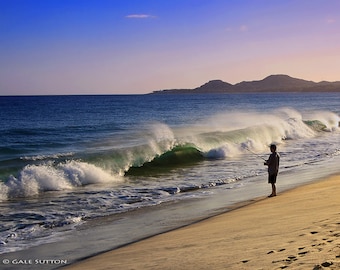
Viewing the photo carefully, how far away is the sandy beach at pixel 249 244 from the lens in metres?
5.90

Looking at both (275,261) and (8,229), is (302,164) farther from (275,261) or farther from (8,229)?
(275,261)

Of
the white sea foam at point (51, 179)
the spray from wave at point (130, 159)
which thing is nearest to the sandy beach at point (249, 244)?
the white sea foam at point (51, 179)

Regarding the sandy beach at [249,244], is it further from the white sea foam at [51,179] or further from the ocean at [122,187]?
the white sea foam at [51,179]

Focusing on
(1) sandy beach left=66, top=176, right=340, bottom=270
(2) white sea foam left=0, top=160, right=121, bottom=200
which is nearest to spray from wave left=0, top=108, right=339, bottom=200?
(2) white sea foam left=0, top=160, right=121, bottom=200

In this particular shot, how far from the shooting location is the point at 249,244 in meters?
→ 6.97

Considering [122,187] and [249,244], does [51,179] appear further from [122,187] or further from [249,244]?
[249,244]

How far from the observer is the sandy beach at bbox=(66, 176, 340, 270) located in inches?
232

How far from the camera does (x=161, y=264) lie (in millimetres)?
6535

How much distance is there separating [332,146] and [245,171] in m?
11.7

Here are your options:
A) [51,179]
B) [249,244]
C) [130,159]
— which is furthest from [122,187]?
[249,244]

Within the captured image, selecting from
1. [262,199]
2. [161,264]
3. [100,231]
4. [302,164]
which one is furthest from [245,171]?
[161,264]

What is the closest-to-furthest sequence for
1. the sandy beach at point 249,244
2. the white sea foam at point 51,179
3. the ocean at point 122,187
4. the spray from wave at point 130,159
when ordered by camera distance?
the sandy beach at point 249,244, the ocean at point 122,187, the white sea foam at point 51,179, the spray from wave at point 130,159

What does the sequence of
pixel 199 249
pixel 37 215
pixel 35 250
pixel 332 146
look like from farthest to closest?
pixel 332 146
pixel 37 215
pixel 35 250
pixel 199 249

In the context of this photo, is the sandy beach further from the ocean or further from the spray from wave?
the spray from wave
